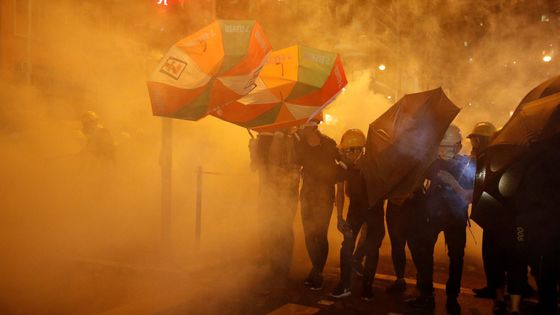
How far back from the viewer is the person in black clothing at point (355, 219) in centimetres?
424

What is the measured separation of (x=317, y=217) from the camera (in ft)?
15.0

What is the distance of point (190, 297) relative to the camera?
4.14 meters

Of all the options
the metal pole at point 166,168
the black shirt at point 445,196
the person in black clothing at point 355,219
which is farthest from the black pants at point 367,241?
the metal pole at point 166,168

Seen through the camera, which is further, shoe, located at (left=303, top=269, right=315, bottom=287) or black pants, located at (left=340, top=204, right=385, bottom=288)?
shoe, located at (left=303, top=269, right=315, bottom=287)

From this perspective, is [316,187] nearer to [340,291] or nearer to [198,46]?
[340,291]

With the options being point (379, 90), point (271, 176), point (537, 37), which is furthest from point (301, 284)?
point (537, 37)

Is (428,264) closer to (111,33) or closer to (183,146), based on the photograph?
(111,33)

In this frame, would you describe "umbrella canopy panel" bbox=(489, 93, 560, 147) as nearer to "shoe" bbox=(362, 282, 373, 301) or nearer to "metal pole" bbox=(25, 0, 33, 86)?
"shoe" bbox=(362, 282, 373, 301)

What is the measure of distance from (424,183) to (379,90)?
37.9 feet

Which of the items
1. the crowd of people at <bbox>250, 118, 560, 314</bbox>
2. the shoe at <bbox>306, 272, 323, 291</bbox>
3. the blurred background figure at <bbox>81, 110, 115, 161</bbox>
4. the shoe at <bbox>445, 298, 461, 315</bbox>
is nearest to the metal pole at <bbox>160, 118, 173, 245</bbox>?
the crowd of people at <bbox>250, 118, 560, 314</bbox>

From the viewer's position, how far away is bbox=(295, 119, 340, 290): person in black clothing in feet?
14.7

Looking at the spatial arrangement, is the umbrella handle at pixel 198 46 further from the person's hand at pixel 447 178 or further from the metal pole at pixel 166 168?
the person's hand at pixel 447 178

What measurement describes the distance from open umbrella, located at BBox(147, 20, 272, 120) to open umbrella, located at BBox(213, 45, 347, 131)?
46 cm

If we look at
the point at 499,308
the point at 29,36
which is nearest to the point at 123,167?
the point at 29,36
